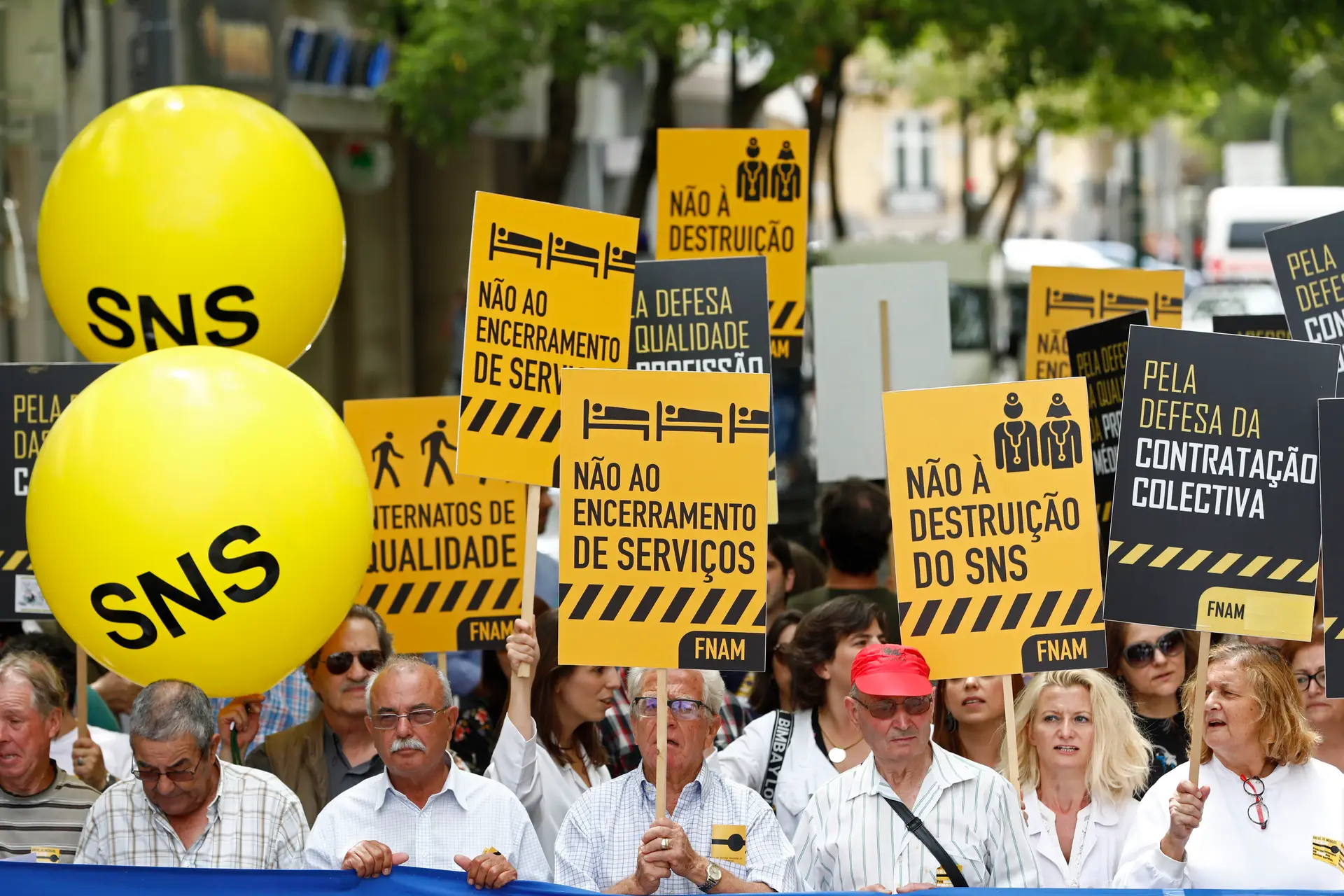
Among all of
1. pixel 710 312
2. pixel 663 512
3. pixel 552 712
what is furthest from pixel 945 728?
pixel 710 312

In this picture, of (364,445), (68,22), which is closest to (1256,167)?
(68,22)

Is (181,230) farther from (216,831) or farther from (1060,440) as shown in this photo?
(1060,440)

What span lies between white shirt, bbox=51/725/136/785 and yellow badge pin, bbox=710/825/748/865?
2323 mm

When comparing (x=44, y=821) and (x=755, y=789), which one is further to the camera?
(x=755, y=789)

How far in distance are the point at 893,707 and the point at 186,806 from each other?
1937 mm

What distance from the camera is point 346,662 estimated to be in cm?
632

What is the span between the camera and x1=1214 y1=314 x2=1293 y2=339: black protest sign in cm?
851

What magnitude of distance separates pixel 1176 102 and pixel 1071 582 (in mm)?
26753

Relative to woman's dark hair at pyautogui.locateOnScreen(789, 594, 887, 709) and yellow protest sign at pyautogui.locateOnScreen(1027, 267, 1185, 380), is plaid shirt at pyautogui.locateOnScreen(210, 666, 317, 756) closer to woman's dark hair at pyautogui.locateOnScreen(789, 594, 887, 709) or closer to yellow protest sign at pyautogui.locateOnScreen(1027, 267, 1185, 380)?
woman's dark hair at pyautogui.locateOnScreen(789, 594, 887, 709)

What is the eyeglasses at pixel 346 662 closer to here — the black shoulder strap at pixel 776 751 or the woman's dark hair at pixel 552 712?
the woman's dark hair at pixel 552 712

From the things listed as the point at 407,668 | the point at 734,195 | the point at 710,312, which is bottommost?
the point at 407,668

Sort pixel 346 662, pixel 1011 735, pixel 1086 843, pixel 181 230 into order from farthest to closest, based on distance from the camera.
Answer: pixel 346 662 → pixel 181 230 → pixel 1086 843 → pixel 1011 735

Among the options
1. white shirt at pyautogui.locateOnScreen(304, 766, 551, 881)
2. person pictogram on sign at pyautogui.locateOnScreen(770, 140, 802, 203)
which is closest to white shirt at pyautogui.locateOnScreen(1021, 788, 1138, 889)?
white shirt at pyautogui.locateOnScreen(304, 766, 551, 881)

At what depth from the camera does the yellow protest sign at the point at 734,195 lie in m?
8.92
